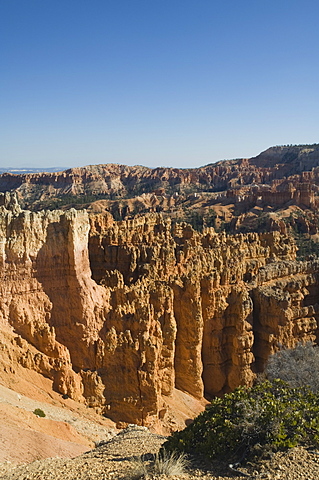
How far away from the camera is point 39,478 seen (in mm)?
7980

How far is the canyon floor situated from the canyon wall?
61.8 inches

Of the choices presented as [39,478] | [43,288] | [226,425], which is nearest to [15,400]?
[43,288]

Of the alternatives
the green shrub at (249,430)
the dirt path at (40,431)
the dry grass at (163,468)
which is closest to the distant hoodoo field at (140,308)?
the dirt path at (40,431)

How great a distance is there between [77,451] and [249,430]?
5.20 m

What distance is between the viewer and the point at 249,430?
8.38m

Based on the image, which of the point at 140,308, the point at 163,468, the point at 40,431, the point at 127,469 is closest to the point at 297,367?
the point at 140,308

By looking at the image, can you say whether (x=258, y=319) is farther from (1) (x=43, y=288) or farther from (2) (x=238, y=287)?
(1) (x=43, y=288)

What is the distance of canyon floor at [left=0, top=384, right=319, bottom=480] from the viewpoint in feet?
24.8

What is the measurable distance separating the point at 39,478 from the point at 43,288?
8935 mm

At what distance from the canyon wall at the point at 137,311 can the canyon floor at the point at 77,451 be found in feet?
5.15

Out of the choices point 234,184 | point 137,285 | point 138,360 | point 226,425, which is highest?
point 234,184

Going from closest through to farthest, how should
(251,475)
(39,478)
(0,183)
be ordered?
(251,475) < (39,478) < (0,183)

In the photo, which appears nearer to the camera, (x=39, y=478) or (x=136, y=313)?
(x=39, y=478)

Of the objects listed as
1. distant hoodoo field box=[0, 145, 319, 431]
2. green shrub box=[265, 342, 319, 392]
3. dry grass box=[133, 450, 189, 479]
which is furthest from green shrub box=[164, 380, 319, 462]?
distant hoodoo field box=[0, 145, 319, 431]
